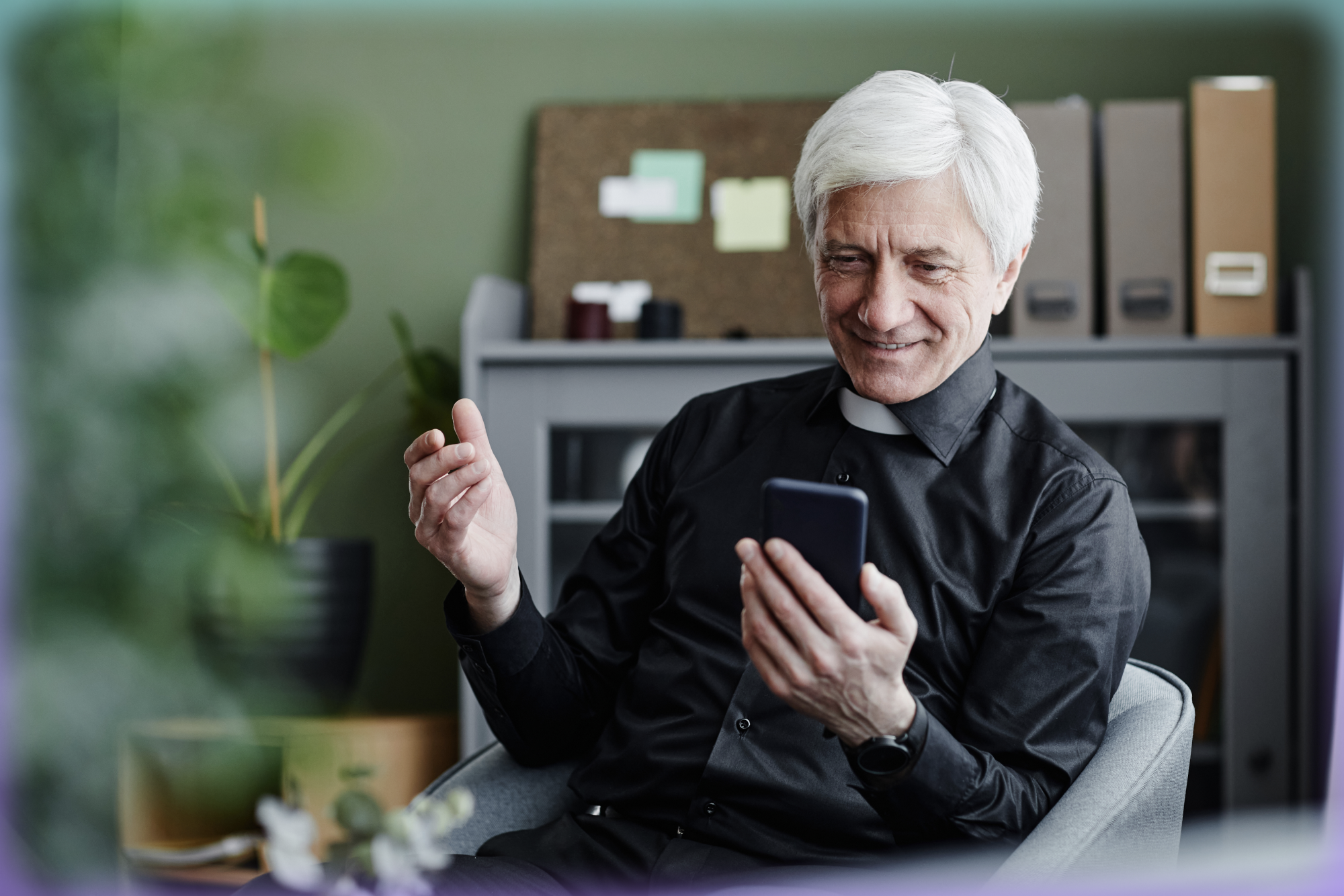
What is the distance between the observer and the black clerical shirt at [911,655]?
863mm

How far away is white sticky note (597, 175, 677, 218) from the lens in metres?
2.26

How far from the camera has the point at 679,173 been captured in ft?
7.42

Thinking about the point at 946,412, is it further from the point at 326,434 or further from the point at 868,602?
the point at 326,434

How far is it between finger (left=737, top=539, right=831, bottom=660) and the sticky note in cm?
156

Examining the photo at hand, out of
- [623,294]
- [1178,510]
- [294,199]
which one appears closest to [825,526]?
[1178,510]

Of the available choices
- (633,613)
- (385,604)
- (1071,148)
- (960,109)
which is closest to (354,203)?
(385,604)

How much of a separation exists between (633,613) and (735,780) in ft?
0.77

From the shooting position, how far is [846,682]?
745 millimetres

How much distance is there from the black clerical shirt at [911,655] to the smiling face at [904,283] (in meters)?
0.04

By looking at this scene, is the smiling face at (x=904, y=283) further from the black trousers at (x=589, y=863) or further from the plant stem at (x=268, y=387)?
the plant stem at (x=268, y=387)

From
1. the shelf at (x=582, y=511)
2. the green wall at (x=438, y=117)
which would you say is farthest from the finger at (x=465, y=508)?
the green wall at (x=438, y=117)

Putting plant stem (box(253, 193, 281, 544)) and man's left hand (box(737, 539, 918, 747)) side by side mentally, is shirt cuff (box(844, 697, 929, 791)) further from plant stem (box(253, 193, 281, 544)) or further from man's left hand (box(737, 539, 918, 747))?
plant stem (box(253, 193, 281, 544))

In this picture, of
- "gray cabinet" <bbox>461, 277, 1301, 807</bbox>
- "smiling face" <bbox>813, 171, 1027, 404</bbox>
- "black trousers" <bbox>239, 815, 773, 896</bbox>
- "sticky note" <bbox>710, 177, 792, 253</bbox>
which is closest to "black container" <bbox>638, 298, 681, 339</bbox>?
"gray cabinet" <bbox>461, 277, 1301, 807</bbox>

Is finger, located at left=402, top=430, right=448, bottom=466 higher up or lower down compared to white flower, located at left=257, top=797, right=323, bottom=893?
higher up
